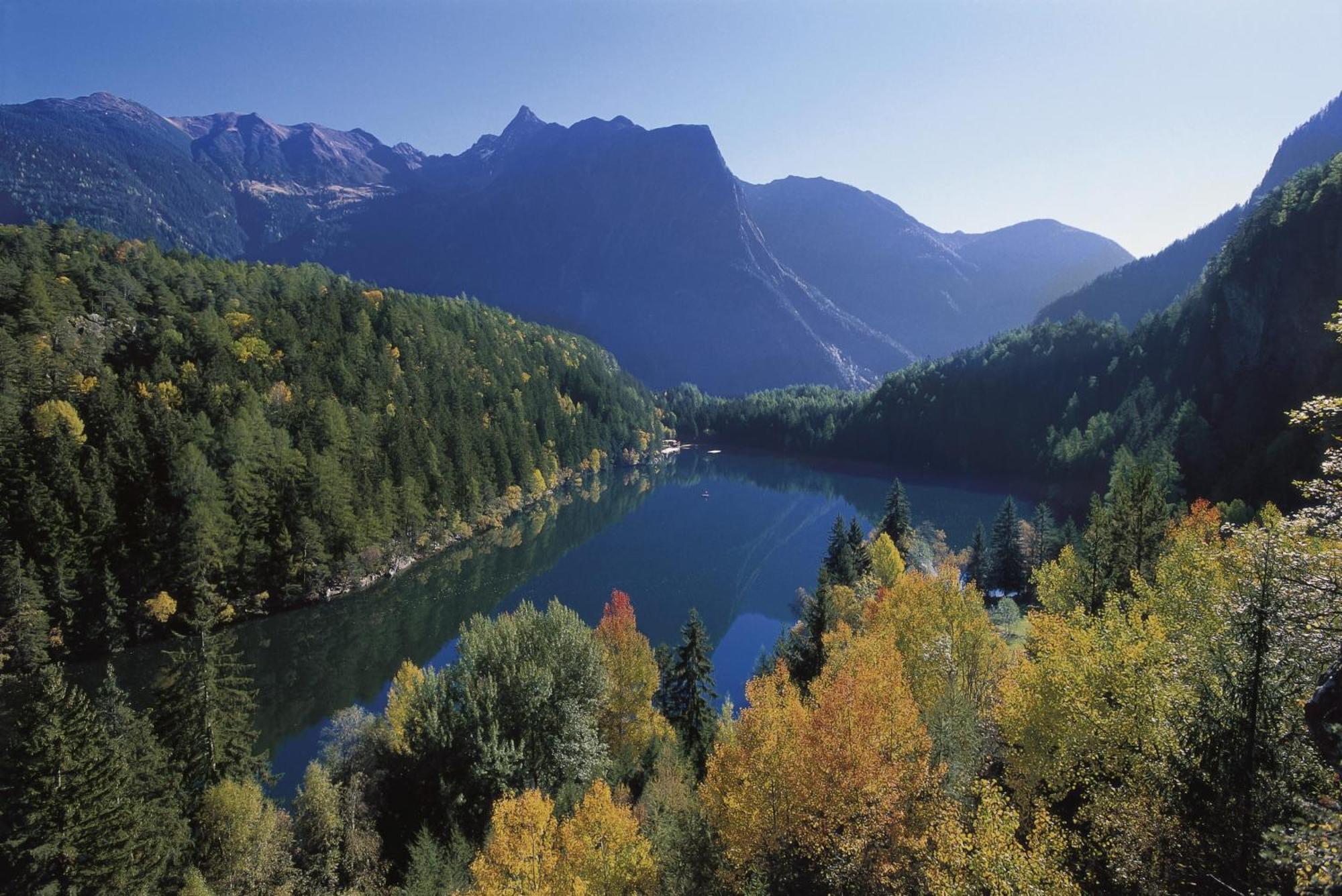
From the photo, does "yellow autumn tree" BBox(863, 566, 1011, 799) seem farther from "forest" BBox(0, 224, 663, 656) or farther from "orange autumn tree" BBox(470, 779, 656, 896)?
"forest" BBox(0, 224, 663, 656)

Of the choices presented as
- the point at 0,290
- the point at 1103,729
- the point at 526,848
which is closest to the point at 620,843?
the point at 526,848

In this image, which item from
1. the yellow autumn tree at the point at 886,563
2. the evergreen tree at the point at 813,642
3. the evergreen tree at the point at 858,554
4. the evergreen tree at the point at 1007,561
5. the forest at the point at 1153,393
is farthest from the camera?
the forest at the point at 1153,393

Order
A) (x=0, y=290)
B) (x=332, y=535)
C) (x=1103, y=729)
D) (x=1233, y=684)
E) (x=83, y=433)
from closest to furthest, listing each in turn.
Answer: (x=1233, y=684)
(x=1103, y=729)
(x=83, y=433)
(x=0, y=290)
(x=332, y=535)

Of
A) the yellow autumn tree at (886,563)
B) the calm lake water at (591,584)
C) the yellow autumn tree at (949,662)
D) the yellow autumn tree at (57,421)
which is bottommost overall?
the calm lake water at (591,584)

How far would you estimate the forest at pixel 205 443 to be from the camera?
50938 millimetres

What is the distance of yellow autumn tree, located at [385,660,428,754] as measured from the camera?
29.5 metres

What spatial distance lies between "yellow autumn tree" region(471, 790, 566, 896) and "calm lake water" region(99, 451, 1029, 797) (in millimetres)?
19826

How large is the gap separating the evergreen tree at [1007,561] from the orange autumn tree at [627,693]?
42812mm

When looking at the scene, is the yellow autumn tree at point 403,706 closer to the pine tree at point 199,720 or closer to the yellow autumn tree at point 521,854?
the pine tree at point 199,720

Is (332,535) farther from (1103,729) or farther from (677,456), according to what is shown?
(677,456)

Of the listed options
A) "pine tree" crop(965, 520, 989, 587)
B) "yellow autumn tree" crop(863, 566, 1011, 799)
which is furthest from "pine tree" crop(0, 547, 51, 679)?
"pine tree" crop(965, 520, 989, 587)

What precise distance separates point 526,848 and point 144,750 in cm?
1497

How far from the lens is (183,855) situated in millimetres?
22531

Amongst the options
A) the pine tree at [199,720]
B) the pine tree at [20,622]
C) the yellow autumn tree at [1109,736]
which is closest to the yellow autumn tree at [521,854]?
the pine tree at [199,720]
